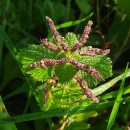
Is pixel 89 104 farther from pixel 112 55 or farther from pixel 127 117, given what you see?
pixel 112 55

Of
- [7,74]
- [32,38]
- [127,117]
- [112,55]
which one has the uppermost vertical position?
[32,38]

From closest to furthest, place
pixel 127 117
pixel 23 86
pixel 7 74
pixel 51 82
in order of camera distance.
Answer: pixel 51 82 → pixel 127 117 → pixel 23 86 → pixel 7 74

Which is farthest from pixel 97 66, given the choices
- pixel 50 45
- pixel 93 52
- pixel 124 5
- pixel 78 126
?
pixel 124 5

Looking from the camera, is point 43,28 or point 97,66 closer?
point 97,66

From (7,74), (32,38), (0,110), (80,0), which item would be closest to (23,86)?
(7,74)

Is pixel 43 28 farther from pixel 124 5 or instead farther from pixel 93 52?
pixel 93 52

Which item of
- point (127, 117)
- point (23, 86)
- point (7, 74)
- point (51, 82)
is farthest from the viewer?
point (7, 74)

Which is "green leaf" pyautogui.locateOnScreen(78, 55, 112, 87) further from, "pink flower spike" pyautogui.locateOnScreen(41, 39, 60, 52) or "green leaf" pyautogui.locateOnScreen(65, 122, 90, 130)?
"green leaf" pyautogui.locateOnScreen(65, 122, 90, 130)

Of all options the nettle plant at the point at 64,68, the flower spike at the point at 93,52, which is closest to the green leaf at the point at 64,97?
the nettle plant at the point at 64,68
